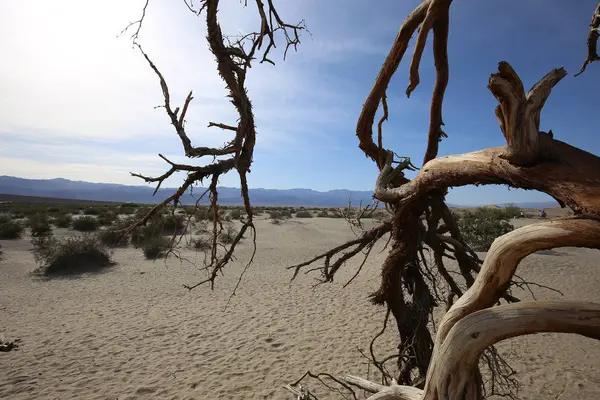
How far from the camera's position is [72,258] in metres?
13.5

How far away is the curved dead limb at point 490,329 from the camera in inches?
47.8

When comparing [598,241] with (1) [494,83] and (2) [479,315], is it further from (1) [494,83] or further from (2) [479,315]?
(1) [494,83]

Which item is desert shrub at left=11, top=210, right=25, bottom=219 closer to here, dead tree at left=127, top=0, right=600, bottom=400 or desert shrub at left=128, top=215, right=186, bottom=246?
desert shrub at left=128, top=215, right=186, bottom=246

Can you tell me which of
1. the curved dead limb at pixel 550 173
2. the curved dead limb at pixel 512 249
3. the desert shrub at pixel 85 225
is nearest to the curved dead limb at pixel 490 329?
the curved dead limb at pixel 512 249

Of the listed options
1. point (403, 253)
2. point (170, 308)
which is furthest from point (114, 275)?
point (403, 253)

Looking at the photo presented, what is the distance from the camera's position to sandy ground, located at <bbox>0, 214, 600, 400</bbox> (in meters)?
5.52

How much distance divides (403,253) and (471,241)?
15746 mm

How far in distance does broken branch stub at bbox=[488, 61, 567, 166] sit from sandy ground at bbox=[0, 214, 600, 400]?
5231 millimetres

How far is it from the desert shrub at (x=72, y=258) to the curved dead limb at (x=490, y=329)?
15.0 meters

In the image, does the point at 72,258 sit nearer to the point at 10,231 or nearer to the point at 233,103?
the point at 10,231

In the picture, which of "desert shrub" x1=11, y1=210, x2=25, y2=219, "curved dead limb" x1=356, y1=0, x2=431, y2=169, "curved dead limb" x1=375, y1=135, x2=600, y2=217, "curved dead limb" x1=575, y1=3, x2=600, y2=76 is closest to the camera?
"curved dead limb" x1=375, y1=135, x2=600, y2=217

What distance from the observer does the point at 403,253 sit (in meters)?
2.95

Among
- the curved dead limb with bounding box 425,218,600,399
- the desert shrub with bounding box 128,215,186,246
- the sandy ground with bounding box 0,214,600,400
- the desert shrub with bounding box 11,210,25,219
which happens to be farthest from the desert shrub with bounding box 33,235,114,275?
the desert shrub with bounding box 11,210,25,219

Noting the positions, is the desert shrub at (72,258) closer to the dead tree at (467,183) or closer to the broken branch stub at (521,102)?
the dead tree at (467,183)
